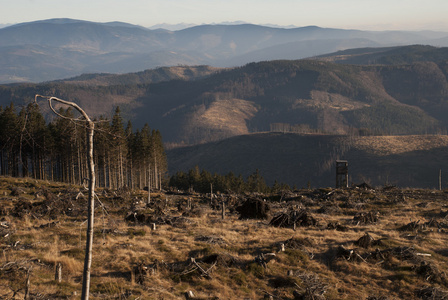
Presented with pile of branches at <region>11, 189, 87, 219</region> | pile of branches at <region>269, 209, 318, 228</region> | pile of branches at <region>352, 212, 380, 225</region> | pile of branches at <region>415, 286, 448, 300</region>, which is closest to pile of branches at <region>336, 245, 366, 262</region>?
pile of branches at <region>415, 286, 448, 300</region>

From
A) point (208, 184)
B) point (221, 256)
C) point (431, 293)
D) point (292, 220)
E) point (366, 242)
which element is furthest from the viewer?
point (208, 184)

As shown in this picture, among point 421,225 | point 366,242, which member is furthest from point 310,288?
point 421,225

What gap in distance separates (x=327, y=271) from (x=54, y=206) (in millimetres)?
20232

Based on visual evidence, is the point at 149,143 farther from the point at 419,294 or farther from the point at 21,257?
the point at 419,294

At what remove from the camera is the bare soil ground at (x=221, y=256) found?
1505 cm

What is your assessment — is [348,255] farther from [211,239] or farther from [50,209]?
[50,209]

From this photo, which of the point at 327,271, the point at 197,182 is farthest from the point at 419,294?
the point at 197,182

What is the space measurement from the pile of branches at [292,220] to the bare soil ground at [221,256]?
8 cm

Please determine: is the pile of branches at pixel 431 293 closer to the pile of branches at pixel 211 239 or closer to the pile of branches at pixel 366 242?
the pile of branches at pixel 366 242

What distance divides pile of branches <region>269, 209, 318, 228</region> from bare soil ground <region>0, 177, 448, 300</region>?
0.25 ft

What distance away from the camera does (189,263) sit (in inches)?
685

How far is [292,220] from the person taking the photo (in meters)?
26.8

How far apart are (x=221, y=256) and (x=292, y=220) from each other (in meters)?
10.1

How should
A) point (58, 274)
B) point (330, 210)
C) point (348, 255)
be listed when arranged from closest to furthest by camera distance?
point (58, 274) → point (348, 255) → point (330, 210)
